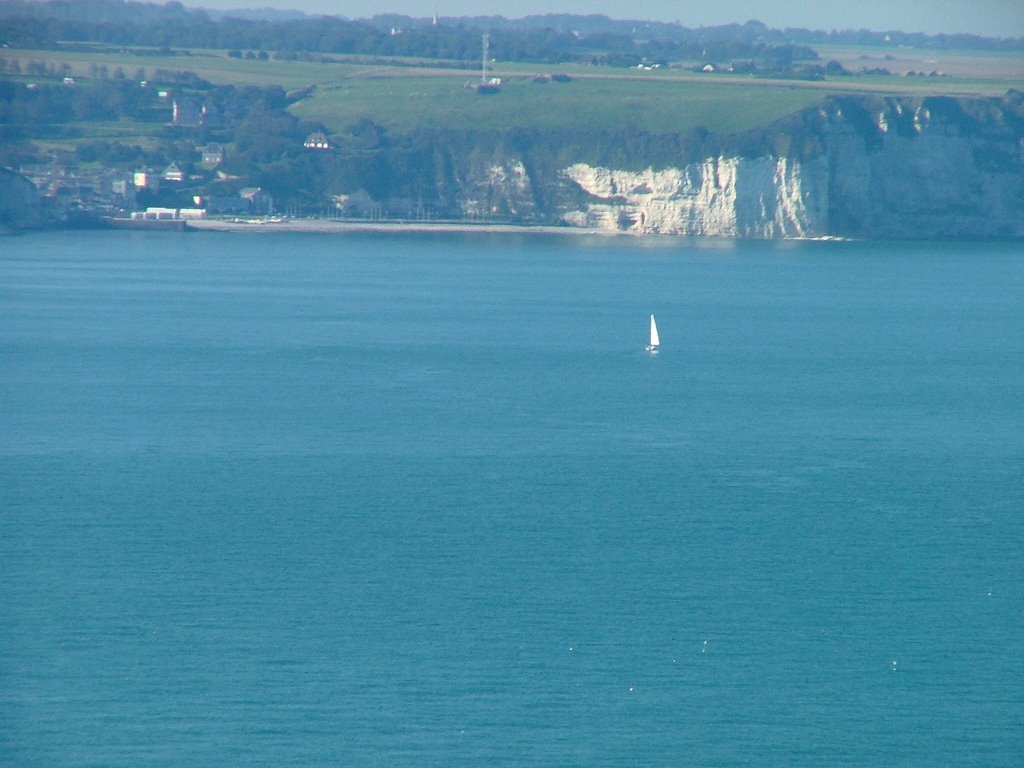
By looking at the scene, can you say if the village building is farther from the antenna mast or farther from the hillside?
the antenna mast

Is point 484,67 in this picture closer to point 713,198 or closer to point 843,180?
point 713,198

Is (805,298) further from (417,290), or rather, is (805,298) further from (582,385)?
(582,385)

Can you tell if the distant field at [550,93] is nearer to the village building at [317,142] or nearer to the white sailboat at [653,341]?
the village building at [317,142]

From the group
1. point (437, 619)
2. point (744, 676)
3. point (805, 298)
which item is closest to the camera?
point (744, 676)

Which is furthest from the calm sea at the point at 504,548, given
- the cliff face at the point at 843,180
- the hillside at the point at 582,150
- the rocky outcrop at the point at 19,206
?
the hillside at the point at 582,150

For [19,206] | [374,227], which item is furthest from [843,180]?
[19,206]

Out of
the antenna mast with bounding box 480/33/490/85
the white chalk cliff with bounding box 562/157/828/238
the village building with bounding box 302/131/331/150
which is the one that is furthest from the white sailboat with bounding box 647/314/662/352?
the antenna mast with bounding box 480/33/490/85

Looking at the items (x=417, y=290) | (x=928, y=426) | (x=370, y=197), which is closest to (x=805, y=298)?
(x=417, y=290)
